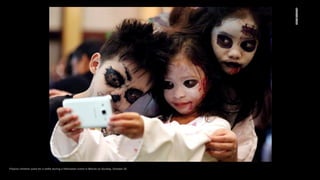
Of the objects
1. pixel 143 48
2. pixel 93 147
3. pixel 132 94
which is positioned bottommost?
pixel 93 147

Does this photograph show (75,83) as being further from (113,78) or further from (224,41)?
(224,41)

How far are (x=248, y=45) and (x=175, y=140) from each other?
34 cm

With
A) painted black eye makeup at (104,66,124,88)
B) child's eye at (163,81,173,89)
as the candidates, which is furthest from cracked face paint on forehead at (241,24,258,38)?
painted black eye makeup at (104,66,124,88)

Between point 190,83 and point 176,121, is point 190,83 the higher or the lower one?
the higher one

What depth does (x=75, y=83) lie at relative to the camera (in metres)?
2.04

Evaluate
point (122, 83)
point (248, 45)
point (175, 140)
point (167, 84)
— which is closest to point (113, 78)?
point (122, 83)

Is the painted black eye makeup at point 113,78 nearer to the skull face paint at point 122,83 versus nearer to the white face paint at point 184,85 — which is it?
the skull face paint at point 122,83

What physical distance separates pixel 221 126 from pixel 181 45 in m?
0.24

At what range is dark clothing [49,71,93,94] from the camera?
202cm

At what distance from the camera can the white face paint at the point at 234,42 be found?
201 cm

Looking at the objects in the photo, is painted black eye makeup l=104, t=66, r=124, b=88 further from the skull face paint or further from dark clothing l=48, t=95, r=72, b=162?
dark clothing l=48, t=95, r=72, b=162

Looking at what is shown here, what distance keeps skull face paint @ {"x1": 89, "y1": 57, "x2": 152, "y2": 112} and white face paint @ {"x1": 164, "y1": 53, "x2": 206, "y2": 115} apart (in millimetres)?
63

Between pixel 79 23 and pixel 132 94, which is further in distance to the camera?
pixel 79 23

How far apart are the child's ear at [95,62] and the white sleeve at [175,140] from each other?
0.68ft
